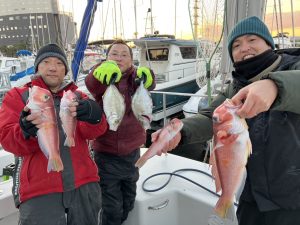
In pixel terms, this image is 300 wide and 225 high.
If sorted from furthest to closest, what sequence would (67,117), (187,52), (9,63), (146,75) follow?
(9,63) → (187,52) → (146,75) → (67,117)

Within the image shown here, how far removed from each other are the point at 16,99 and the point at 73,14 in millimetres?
4750

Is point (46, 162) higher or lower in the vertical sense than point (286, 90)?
lower

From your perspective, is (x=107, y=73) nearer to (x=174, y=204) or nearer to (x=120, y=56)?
(x=120, y=56)

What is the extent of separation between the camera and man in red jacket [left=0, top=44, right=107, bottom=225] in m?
1.97

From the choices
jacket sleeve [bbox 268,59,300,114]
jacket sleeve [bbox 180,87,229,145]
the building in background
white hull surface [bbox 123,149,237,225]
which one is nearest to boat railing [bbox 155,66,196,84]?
the building in background

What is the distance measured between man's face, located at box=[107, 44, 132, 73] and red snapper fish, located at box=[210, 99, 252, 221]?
152cm

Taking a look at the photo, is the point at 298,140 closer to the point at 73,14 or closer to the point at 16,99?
the point at 16,99

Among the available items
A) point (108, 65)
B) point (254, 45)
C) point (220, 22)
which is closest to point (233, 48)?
point (254, 45)

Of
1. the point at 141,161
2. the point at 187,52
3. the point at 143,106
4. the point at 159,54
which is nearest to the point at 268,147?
the point at 141,161

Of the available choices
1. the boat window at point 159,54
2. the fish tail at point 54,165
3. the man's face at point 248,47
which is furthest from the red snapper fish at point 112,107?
the boat window at point 159,54

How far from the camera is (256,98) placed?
1.20 m

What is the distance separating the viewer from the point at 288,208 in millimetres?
1541

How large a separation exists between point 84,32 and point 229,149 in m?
3.39

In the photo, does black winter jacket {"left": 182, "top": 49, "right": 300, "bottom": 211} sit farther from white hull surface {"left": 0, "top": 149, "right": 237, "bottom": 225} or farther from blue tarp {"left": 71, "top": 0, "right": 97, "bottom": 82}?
blue tarp {"left": 71, "top": 0, "right": 97, "bottom": 82}
